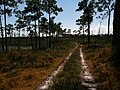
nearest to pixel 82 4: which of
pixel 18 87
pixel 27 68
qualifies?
pixel 27 68

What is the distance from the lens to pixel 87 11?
220ft

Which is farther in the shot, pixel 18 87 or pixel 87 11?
pixel 87 11

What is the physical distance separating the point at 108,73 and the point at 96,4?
1756 inches

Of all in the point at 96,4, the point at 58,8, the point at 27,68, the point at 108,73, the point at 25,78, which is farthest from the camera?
the point at 58,8

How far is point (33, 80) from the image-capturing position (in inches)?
719

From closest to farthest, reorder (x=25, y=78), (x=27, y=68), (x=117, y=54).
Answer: (x=25, y=78), (x=117, y=54), (x=27, y=68)

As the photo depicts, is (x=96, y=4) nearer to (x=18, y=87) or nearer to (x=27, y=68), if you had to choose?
(x=27, y=68)

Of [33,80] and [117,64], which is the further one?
[117,64]

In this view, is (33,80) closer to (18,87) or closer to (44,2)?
(18,87)

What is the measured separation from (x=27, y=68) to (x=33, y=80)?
7.47 m

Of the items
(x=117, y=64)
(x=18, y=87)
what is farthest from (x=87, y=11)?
(x=18, y=87)

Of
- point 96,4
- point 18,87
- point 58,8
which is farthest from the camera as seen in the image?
point 58,8

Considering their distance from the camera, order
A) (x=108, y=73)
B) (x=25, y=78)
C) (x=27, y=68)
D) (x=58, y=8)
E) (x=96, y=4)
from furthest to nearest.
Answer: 1. (x=58, y=8)
2. (x=96, y=4)
3. (x=27, y=68)
4. (x=25, y=78)
5. (x=108, y=73)

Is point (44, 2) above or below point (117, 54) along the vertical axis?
above
